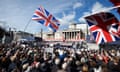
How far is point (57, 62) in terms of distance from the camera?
10820mm

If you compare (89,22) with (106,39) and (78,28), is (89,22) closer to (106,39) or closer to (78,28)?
(106,39)

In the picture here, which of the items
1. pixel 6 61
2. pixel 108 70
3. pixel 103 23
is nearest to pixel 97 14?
pixel 103 23

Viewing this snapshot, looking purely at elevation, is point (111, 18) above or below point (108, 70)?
above

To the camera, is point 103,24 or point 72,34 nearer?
point 103,24

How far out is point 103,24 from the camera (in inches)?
313

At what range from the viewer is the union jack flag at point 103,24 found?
25.8ft

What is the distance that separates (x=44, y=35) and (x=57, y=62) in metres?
107

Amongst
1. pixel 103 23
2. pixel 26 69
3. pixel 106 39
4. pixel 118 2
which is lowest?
pixel 26 69

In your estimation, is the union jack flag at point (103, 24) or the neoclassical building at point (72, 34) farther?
the neoclassical building at point (72, 34)

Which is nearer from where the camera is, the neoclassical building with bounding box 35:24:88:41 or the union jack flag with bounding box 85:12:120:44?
the union jack flag with bounding box 85:12:120:44

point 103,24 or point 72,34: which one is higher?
point 72,34

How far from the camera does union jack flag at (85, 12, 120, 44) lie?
787cm

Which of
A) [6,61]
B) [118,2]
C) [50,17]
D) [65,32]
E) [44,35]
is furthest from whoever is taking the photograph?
[44,35]

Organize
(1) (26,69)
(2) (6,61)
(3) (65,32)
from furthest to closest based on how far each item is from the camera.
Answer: (3) (65,32) < (2) (6,61) < (1) (26,69)
